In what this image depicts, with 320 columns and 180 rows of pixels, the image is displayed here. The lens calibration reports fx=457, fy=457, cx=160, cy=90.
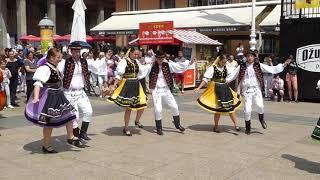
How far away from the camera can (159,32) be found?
1862 centimetres

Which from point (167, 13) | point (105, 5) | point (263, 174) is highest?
point (105, 5)

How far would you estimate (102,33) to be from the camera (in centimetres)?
2698

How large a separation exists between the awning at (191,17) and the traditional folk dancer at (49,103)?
14980mm

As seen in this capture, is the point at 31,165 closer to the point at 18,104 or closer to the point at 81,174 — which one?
the point at 81,174

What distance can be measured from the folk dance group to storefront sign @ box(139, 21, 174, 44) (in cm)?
956

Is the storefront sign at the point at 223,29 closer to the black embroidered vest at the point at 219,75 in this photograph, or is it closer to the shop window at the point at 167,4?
the shop window at the point at 167,4

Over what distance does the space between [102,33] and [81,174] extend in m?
21.7

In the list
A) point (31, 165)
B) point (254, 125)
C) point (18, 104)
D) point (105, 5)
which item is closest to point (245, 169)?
point (31, 165)

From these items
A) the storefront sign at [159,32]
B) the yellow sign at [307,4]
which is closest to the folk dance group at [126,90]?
the yellow sign at [307,4]

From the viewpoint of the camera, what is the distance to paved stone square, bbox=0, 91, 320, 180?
5.95 metres

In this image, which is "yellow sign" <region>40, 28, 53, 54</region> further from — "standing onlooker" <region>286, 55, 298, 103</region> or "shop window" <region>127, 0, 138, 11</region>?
"shop window" <region>127, 0, 138, 11</region>

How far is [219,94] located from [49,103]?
11.1ft

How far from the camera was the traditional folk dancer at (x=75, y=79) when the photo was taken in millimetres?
7336

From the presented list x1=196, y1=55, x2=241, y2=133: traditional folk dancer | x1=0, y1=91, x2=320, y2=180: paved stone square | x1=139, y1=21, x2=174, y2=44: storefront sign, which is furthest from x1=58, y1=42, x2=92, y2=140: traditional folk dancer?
x1=139, y1=21, x2=174, y2=44: storefront sign
